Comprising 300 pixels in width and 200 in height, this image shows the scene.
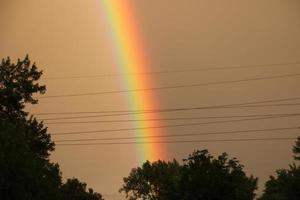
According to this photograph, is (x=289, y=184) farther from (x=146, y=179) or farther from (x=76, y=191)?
(x=146, y=179)

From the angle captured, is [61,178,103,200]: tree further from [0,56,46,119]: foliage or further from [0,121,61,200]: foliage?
[0,121,61,200]: foliage

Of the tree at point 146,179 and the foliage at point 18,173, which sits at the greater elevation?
the tree at point 146,179

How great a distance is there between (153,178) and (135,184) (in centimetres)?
385

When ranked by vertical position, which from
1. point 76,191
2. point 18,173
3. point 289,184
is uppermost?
point 76,191

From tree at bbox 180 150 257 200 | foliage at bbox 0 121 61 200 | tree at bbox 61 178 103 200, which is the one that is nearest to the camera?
foliage at bbox 0 121 61 200

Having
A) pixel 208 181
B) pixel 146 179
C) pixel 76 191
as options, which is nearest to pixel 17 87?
pixel 208 181

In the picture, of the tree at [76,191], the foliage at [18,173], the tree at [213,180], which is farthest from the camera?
the tree at [76,191]

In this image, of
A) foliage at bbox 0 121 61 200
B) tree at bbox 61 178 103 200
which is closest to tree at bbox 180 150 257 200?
foliage at bbox 0 121 61 200

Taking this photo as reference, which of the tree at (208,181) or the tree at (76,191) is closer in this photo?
the tree at (208,181)

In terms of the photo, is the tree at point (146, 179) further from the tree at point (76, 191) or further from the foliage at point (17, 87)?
the foliage at point (17, 87)

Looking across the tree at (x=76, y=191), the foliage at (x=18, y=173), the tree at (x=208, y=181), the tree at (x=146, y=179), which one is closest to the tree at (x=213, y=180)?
the tree at (x=208, y=181)

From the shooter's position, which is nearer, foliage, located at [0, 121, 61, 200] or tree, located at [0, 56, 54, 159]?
foliage, located at [0, 121, 61, 200]

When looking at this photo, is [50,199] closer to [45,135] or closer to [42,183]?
[42,183]

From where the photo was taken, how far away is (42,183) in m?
30.3
